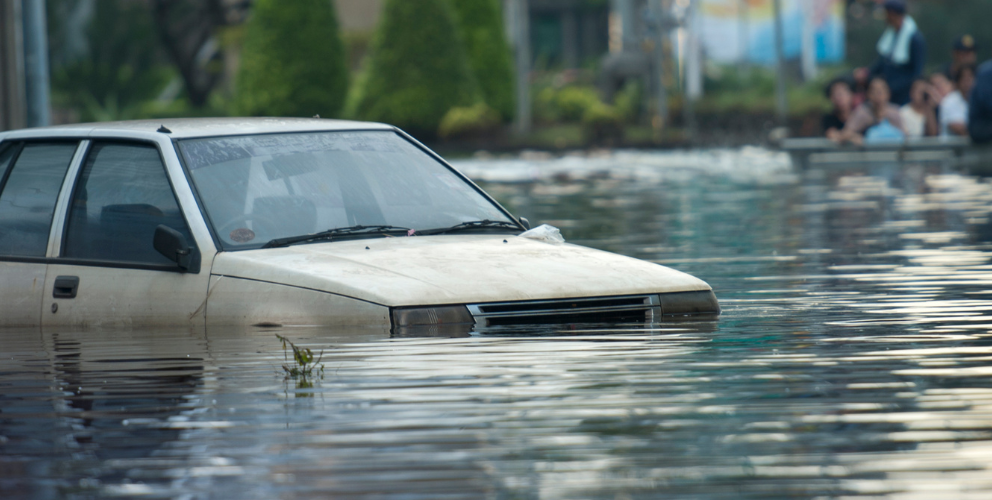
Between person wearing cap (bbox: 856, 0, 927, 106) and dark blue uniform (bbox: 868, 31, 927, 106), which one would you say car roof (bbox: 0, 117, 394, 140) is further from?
dark blue uniform (bbox: 868, 31, 927, 106)

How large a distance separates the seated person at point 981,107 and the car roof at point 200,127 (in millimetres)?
15867

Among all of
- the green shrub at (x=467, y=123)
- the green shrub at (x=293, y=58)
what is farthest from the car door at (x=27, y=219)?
the green shrub at (x=293, y=58)

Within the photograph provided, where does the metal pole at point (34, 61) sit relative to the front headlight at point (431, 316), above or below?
above

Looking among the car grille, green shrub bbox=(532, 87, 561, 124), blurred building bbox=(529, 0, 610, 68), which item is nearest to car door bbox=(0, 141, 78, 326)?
the car grille

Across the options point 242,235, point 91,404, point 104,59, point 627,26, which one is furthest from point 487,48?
point 91,404

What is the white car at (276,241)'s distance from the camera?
266 inches

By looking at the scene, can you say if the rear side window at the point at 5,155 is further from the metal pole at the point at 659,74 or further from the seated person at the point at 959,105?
the metal pole at the point at 659,74

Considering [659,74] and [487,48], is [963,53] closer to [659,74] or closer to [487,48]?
[659,74]

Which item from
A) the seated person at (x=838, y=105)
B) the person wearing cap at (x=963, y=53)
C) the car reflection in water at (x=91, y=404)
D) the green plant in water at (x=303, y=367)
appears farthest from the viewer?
the seated person at (x=838, y=105)

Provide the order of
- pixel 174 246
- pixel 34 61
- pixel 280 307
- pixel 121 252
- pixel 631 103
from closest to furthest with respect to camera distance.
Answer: pixel 280 307 → pixel 174 246 → pixel 121 252 → pixel 34 61 → pixel 631 103

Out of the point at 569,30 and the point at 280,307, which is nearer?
the point at 280,307

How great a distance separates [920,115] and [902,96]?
0.54 m

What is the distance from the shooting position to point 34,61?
16.4 meters

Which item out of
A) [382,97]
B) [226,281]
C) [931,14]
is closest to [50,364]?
[226,281]
